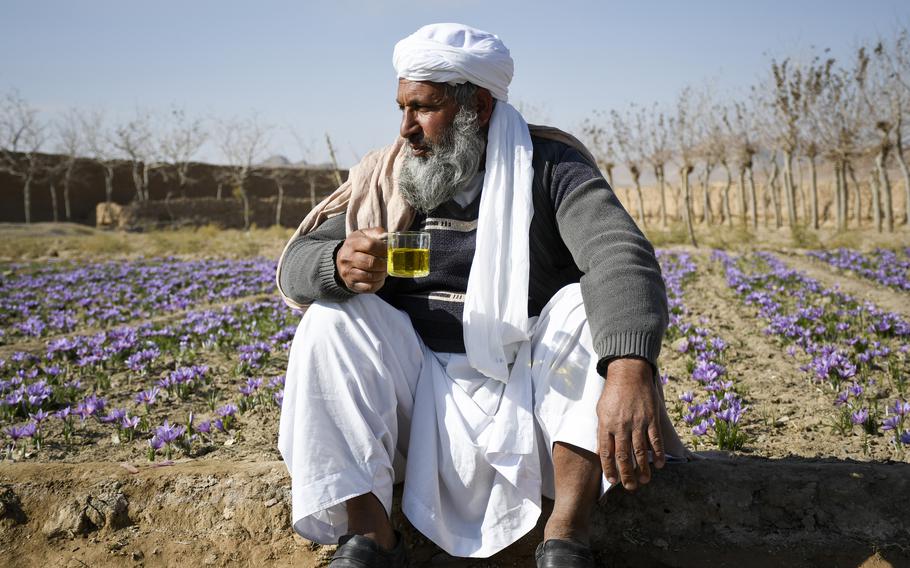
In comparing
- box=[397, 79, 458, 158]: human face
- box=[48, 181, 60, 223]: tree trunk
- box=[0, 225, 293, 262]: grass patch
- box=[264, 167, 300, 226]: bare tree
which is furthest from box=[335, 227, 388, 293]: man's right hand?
box=[264, 167, 300, 226]: bare tree

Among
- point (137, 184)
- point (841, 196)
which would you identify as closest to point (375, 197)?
point (841, 196)

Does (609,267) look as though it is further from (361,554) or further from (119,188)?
(119,188)

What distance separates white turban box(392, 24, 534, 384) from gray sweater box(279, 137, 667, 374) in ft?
0.35

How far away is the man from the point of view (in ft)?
6.06

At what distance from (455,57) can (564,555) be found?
5.46 ft

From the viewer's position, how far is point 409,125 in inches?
98.5

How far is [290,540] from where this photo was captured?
232cm

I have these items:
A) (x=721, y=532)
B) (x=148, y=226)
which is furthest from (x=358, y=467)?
(x=148, y=226)

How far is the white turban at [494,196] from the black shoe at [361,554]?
58 cm

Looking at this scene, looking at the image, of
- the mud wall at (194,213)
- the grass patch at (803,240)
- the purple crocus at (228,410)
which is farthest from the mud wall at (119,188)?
the purple crocus at (228,410)

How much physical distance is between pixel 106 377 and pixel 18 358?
0.92 meters

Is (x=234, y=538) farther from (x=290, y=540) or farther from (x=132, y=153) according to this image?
(x=132, y=153)

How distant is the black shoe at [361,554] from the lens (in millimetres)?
1804

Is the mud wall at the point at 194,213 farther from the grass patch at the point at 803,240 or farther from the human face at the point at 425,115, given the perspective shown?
the human face at the point at 425,115
